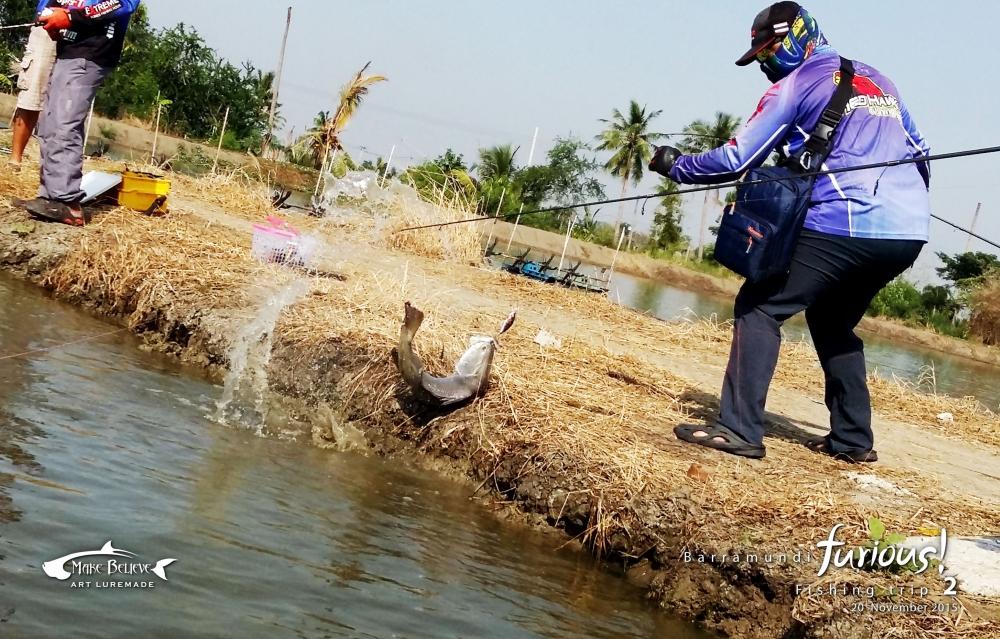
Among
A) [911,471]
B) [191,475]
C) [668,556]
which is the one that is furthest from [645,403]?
[191,475]

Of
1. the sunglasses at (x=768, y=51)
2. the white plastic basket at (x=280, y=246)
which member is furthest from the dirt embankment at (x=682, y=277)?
the sunglasses at (x=768, y=51)

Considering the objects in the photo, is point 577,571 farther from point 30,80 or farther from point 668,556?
point 30,80

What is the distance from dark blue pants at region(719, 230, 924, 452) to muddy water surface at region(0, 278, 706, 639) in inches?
52.1

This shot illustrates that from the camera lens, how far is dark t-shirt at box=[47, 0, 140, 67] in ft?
26.3

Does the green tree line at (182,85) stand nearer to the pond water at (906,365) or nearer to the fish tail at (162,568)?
the pond water at (906,365)

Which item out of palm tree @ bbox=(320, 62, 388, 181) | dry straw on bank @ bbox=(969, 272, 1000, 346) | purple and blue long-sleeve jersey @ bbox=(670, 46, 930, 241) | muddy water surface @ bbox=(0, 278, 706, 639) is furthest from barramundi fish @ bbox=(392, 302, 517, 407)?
dry straw on bank @ bbox=(969, 272, 1000, 346)

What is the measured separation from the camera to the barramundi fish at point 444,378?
18.7 feet

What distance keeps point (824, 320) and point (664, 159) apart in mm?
1226

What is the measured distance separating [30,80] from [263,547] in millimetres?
6480

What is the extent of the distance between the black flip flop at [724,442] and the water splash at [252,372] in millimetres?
2273

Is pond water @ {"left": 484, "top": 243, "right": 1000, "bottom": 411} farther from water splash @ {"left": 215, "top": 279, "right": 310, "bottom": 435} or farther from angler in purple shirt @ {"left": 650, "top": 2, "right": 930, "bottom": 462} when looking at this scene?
water splash @ {"left": 215, "top": 279, "right": 310, "bottom": 435}

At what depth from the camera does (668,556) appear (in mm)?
4711

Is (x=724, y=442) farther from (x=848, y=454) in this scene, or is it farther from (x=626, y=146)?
(x=626, y=146)

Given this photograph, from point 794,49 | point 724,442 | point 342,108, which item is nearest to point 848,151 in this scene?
point 794,49
